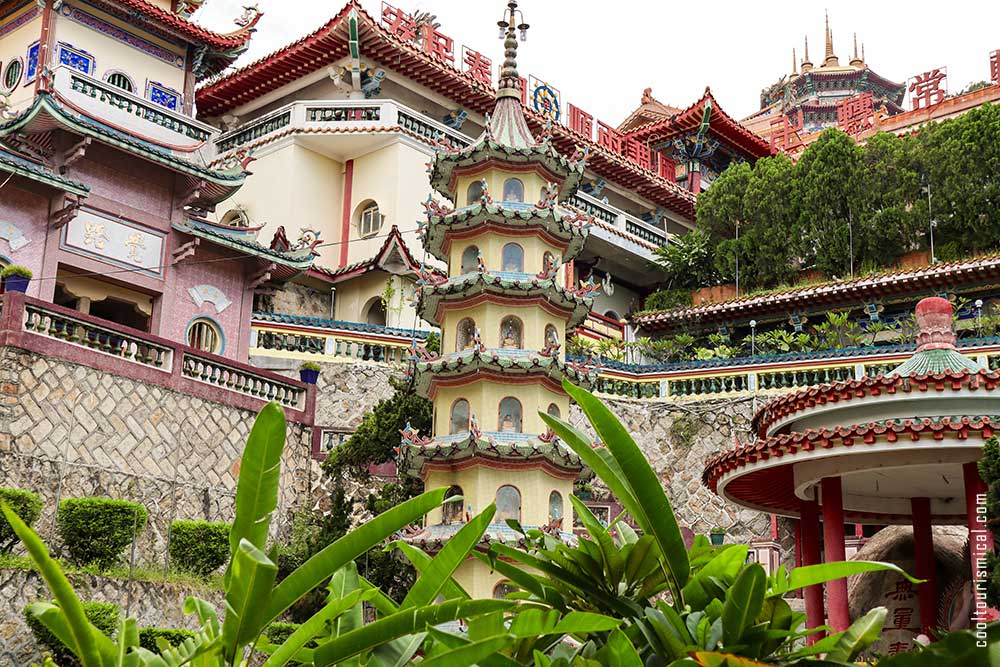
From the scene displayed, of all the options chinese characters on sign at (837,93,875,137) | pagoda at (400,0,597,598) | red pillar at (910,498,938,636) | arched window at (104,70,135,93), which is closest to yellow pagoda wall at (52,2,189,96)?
arched window at (104,70,135,93)

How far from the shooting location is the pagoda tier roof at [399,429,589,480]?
16.3 metres

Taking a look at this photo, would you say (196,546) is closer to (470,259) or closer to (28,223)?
(470,259)

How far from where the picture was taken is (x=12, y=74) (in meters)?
30.1

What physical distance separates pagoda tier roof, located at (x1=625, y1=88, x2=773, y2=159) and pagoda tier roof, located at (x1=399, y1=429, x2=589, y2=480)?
975 inches

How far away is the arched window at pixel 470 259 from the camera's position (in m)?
18.1

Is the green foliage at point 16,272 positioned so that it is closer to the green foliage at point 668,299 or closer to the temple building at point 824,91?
the green foliage at point 668,299

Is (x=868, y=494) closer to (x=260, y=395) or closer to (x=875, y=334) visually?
(x=260, y=395)

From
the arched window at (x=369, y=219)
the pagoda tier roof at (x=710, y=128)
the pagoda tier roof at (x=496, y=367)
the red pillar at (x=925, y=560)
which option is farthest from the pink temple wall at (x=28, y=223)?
the pagoda tier roof at (x=710, y=128)

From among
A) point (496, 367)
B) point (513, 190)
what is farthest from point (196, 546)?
point (513, 190)

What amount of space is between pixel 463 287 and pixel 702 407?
404 inches

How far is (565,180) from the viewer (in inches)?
749

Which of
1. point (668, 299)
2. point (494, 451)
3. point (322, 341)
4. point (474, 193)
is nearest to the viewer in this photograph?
point (494, 451)

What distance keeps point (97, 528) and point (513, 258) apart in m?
6.81

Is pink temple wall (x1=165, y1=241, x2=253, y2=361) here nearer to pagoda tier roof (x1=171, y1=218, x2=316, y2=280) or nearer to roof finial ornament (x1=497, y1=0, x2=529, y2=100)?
pagoda tier roof (x1=171, y1=218, x2=316, y2=280)
